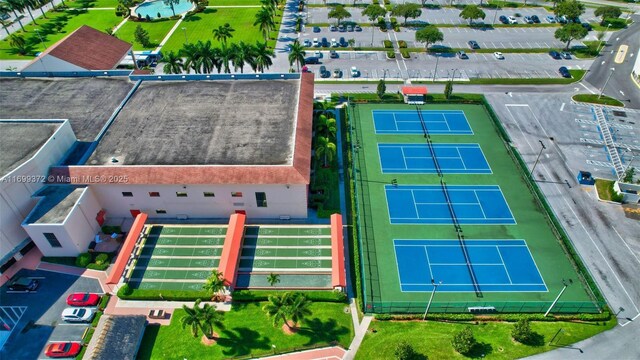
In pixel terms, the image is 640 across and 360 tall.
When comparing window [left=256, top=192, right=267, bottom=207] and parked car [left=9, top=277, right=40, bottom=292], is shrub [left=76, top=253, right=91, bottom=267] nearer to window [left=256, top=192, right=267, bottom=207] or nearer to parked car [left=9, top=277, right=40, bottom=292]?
parked car [left=9, top=277, right=40, bottom=292]

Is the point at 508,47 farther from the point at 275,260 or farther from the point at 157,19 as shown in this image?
the point at 157,19

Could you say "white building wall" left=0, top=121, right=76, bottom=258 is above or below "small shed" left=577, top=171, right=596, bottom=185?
above

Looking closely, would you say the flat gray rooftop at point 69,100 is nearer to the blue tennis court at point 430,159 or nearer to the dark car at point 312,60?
the dark car at point 312,60

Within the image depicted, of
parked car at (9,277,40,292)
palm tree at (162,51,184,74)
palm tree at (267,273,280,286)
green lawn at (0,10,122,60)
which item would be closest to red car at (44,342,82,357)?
parked car at (9,277,40,292)

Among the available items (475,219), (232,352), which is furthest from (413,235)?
(232,352)

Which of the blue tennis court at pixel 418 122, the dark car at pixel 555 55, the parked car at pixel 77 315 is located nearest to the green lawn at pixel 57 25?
the parked car at pixel 77 315

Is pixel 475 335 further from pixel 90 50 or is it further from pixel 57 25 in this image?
pixel 57 25
